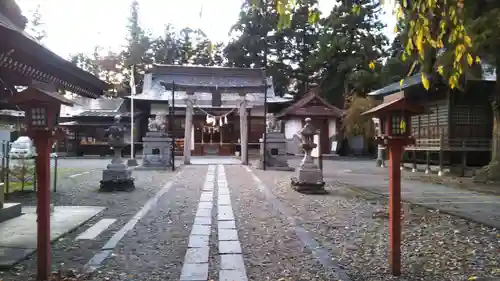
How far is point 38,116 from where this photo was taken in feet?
14.6

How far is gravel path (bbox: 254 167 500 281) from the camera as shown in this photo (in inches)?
181

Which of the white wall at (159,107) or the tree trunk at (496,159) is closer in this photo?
the tree trunk at (496,159)

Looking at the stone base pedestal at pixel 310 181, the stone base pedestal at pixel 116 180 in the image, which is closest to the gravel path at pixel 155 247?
the stone base pedestal at pixel 116 180

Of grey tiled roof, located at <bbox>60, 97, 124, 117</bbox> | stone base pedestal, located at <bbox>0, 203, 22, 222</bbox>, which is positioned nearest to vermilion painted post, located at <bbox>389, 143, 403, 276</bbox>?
stone base pedestal, located at <bbox>0, 203, 22, 222</bbox>

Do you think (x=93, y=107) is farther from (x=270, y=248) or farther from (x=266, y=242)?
(x=270, y=248)

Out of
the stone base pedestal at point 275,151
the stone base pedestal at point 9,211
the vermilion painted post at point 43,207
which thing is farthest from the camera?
the stone base pedestal at point 275,151

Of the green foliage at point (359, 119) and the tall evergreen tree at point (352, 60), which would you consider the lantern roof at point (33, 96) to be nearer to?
the green foliage at point (359, 119)

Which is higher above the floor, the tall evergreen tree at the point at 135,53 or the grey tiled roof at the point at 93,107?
the tall evergreen tree at the point at 135,53

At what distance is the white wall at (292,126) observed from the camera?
3188 cm

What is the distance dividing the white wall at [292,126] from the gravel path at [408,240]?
72.9 feet

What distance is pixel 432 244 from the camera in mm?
5789

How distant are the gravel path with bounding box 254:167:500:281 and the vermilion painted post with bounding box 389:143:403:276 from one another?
16 cm

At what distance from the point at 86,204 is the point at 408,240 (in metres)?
6.68

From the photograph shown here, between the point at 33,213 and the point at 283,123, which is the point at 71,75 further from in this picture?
the point at 283,123
